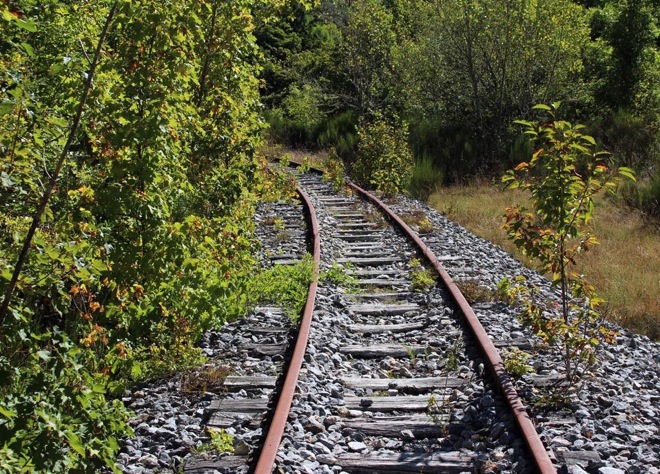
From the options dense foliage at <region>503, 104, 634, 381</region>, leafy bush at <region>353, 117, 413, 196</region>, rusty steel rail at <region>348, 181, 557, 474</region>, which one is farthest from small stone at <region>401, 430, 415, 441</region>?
leafy bush at <region>353, 117, 413, 196</region>

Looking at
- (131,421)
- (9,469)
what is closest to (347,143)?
(131,421)

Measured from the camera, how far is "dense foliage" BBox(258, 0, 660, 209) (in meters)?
16.0

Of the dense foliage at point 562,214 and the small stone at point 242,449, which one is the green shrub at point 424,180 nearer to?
the dense foliage at point 562,214

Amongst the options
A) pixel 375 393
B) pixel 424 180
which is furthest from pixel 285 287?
pixel 424 180

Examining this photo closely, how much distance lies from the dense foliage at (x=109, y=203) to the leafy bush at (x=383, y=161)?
7.97 metres

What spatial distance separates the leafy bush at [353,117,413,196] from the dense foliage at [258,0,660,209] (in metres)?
1.06

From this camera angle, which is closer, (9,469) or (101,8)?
(9,469)

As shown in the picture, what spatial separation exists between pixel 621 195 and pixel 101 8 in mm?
10855

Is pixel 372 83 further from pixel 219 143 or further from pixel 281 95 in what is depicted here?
pixel 219 143

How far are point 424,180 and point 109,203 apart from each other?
12.3 m

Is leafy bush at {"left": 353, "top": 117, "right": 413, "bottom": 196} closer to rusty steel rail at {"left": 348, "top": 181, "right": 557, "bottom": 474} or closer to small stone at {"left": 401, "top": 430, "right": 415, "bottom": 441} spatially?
Answer: rusty steel rail at {"left": 348, "top": 181, "right": 557, "bottom": 474}

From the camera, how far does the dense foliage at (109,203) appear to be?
283 centimetres

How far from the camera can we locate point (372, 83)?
22.4 meters

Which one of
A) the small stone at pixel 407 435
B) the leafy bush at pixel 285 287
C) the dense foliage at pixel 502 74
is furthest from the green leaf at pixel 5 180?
the dense foliage at pixel 502 74
